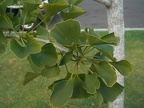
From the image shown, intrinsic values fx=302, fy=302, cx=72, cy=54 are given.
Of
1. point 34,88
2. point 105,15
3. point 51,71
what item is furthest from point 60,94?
point 105,15

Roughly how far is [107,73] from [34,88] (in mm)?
4235

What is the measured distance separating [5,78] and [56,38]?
479 centimetres

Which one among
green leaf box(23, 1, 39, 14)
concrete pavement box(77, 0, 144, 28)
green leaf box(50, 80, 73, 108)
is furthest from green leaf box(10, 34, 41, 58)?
concrete pavement box(77, 0, 144, 28)

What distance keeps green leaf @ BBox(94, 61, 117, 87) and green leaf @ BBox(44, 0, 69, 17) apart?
238 mm

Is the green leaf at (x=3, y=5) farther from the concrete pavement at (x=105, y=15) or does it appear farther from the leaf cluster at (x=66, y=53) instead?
the concrete pavement at (x=105, y=15)

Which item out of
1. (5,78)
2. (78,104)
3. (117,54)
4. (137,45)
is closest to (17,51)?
(117,54)

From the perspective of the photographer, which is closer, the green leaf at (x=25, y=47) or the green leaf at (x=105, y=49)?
the green leaf at (x=25, y=47)

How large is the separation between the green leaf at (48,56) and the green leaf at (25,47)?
0.07 metres

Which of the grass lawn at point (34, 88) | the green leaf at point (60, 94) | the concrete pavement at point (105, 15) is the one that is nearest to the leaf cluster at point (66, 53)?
the green leaf at point (60, 94)

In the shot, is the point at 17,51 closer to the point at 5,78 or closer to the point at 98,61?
the point at 98,61

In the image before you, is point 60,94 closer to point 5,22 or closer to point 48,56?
point 48,56

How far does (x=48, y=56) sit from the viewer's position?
99 cm

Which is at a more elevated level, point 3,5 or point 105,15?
point 3,5

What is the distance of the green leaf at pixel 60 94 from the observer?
104cm
